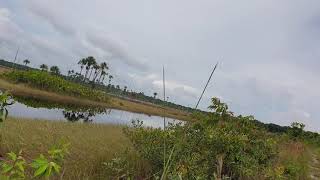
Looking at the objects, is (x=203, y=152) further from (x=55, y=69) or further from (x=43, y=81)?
(x=55, y=69)

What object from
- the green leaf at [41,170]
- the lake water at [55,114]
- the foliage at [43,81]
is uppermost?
the foliage at [43,81]

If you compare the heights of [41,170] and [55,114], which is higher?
[55,114]

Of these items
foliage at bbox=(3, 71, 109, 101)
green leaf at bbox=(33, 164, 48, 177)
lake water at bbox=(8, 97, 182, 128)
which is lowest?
green leaf at bbox=(33, 164, 48, 177)

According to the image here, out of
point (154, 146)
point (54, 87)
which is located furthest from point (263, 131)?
point (54, 87)

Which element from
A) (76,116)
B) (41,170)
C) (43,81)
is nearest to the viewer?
(41,170)

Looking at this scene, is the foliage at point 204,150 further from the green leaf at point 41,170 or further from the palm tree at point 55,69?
the palm tree at point 55,69

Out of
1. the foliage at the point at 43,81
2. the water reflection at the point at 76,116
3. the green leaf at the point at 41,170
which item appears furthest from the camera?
the foliage at the point at 43,81

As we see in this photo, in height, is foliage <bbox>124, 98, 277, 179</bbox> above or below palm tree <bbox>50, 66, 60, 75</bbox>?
below

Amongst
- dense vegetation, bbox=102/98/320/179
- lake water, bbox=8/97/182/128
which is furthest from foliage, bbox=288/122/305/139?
dense vegetation, bbox=102/98/320/179

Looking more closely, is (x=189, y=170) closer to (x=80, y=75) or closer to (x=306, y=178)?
(x=306, y=178)

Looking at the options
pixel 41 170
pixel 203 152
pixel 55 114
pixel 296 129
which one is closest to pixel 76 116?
pixel 55 114

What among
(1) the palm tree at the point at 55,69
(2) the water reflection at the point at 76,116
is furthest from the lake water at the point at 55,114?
(1) the palm tree at the point at 55,69

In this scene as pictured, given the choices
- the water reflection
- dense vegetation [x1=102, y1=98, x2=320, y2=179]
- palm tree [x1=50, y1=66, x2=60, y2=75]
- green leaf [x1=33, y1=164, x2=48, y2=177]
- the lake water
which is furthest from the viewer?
palm tree [x1=50, y1=66, x2=60, y2=75]

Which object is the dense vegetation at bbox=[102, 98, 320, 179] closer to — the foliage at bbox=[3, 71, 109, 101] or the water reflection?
the water reflection
